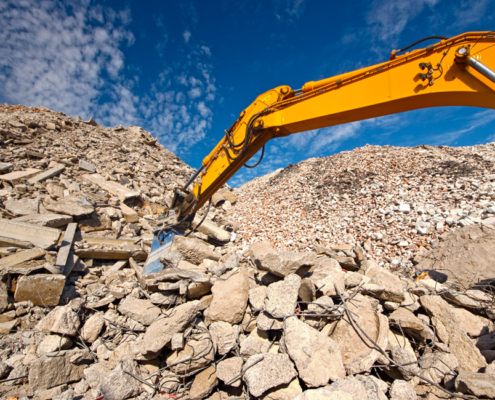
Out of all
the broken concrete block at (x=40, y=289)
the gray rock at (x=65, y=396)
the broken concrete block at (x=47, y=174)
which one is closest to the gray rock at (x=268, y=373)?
the gray rock at (x=65, y=396)

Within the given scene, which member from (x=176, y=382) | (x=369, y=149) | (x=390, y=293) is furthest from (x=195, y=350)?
(x=369, y=149)

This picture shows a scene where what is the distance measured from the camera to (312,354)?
2.48 metres

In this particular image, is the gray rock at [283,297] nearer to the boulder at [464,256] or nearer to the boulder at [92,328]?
the boulder at [92,328]

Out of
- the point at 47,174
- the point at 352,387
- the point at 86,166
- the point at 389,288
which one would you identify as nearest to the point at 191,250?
the point at 389,288

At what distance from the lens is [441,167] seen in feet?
27.6

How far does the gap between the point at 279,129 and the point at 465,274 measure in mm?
4385

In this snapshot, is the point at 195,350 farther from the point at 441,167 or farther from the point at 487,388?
the point at 441,167

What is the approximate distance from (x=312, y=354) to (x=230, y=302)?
130 centimetres

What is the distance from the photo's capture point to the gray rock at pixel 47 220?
17.7 feet

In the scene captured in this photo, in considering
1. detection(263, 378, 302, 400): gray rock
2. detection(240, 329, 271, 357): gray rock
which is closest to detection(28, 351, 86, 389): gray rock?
detection(240, 329, 271, 357): gray rock

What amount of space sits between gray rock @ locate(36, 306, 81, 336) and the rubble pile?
5.23 m

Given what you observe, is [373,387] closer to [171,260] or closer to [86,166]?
[171,260]

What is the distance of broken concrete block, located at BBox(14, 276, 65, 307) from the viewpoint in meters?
3.75

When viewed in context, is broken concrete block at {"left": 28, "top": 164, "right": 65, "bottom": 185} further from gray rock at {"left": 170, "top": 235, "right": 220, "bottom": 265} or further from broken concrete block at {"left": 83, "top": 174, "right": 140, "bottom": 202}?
gray rock at {"left": 170, "top": 235, "right": 220, "bottom": 265}
